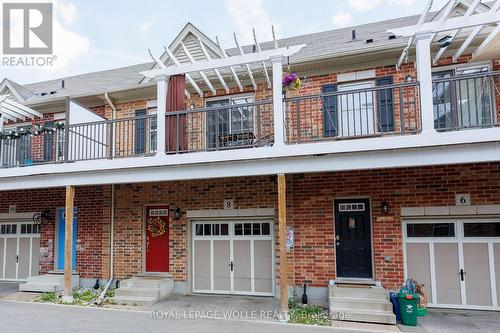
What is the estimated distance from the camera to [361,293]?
7.18m

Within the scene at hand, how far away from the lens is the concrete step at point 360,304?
6.83m

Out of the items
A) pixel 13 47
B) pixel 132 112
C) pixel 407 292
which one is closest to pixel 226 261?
pixel 407 292

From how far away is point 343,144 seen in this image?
6551 millimetres

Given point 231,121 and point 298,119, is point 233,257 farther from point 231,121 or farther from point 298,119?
point 298,119

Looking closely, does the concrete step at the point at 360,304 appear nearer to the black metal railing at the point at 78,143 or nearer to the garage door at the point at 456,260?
the garage door at the point at 456,260

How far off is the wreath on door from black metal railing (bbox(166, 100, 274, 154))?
2.25 m

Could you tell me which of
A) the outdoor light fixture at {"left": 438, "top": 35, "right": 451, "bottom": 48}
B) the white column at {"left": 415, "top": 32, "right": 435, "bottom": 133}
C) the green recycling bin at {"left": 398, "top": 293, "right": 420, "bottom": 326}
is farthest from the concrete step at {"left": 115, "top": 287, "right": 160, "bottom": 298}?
the outdoor light fixture at {"left": 438, "top": 35, "right": 451, "bottom": 48}

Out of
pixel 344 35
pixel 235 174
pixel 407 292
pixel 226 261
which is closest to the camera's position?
pixel 407 292

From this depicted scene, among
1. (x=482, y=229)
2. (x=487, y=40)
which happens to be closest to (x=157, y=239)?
(x=482, y=229)

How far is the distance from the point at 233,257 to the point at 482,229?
5.74m

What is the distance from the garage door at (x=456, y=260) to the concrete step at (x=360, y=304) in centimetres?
139

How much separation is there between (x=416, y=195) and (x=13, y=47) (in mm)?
12865

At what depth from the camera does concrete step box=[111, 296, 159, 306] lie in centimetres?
805

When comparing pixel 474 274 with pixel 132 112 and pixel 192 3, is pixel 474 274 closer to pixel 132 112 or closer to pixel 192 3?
pixel 132 112
